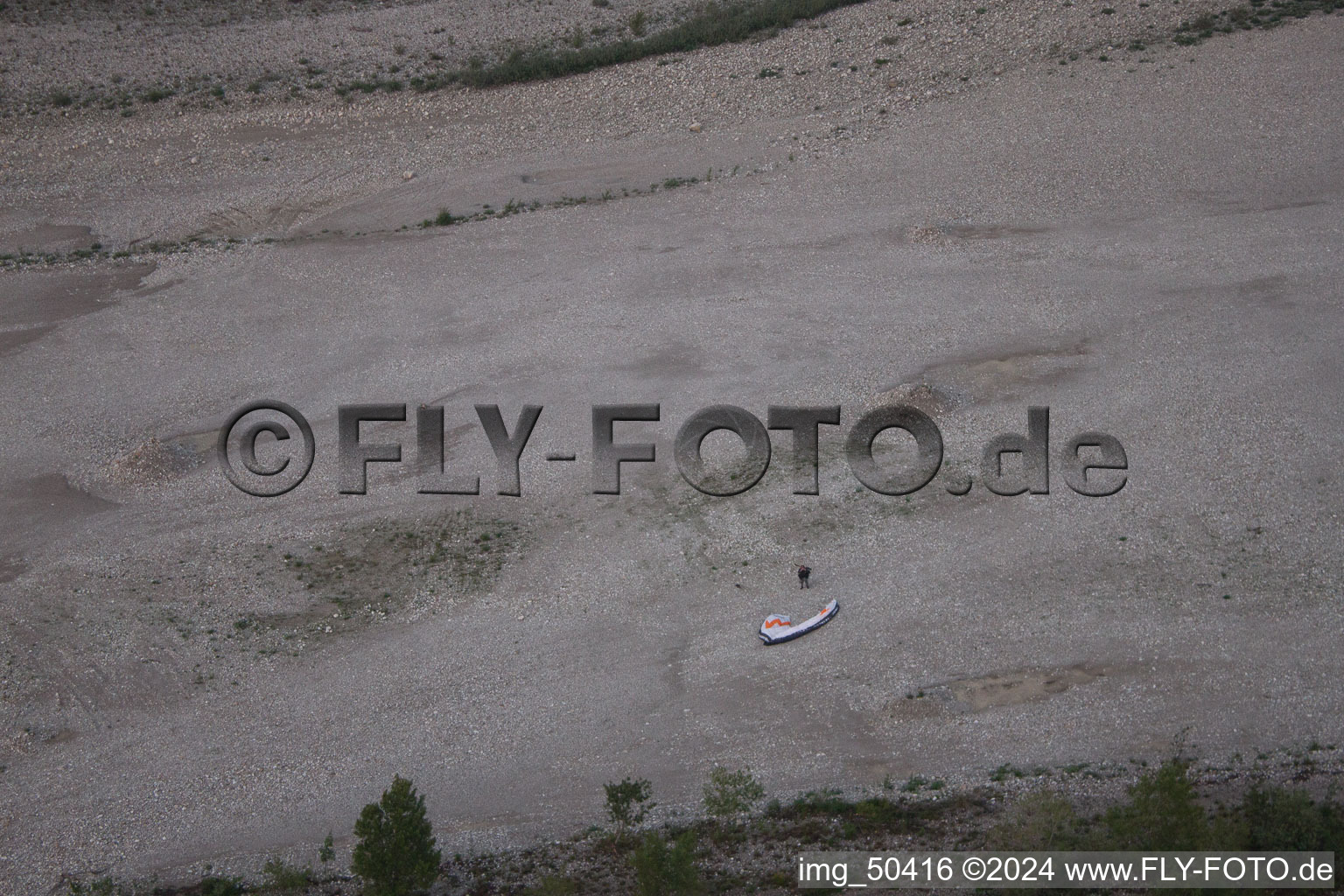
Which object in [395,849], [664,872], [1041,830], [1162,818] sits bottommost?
[664,872]

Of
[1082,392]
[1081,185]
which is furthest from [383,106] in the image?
[1082,392]

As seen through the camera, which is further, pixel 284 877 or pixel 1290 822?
pixel 284 877

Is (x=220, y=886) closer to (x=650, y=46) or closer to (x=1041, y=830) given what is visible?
(x=1041, y=830)

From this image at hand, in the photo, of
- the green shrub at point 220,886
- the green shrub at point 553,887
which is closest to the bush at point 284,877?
the green shrub at point 220,886

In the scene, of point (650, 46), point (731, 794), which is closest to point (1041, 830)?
point (731, 794)

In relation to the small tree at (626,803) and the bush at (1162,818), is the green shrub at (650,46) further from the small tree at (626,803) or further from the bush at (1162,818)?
the bush at (1162,818)

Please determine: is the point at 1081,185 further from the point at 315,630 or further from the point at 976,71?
the point at 315,630
